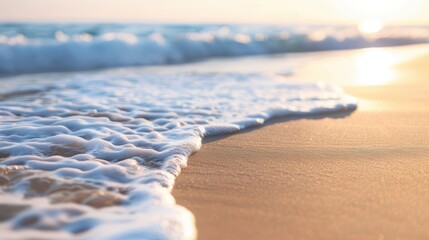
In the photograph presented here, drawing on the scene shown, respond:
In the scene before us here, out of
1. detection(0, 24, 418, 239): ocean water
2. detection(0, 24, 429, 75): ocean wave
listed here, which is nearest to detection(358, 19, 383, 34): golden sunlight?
detection(0, 24, 429, 75): ocean wave

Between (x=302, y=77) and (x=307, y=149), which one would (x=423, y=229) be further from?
(x=302, y=77)

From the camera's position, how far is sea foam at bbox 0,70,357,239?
5.44ft

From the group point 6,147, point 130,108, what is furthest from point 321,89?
point 6,147

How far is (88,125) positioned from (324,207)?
1.79m

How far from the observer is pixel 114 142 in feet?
8.83

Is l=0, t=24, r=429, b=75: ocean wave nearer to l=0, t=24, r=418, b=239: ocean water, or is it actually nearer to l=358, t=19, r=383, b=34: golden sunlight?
l=0, t=24, r=418, b=239: ocean water

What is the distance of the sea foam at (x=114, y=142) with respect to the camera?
166 centimetres

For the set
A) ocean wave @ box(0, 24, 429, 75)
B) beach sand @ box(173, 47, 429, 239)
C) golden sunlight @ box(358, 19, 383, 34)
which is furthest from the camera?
golden sunlight @ box(358, 19, 383, 34)

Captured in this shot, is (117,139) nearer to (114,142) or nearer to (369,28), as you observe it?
(114,142)

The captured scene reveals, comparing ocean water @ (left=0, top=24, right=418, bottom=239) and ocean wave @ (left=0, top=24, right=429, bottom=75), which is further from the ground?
ocean wave @ (left=0, top=24, right=429, bottom=75)

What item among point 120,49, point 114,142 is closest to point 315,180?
point 114,142

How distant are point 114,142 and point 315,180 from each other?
3.94ft

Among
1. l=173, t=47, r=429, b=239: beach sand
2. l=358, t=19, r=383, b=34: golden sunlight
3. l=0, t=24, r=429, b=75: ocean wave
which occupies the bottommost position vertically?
l=173, t=47, r=429, b=239: beach sand

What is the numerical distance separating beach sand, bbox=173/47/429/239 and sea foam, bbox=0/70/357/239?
5.9 inches
